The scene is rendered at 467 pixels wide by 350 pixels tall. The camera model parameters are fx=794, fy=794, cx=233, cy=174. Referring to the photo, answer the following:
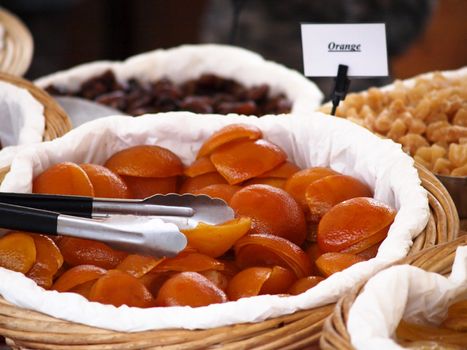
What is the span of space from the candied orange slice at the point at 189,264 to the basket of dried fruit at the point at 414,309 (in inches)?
8.5

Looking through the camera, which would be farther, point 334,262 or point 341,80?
point 341,80

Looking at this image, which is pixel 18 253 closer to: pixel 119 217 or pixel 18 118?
pixel 119 217

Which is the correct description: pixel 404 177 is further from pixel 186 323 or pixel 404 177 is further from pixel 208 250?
pixel 186 323

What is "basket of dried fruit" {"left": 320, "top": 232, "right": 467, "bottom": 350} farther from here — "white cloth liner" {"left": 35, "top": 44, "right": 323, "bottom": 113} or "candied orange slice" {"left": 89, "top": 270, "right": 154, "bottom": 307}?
"white cloth liner" {"left": 35, "top": 44, "right": 323, "bottom": 113}

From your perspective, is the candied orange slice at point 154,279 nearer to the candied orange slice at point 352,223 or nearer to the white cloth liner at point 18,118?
the candied orange slice at point 352,223

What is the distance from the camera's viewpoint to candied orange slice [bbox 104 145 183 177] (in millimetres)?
1100

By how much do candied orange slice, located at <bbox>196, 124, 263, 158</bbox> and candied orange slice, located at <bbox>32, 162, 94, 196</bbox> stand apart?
0.59 feet

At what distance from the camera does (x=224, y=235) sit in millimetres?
938

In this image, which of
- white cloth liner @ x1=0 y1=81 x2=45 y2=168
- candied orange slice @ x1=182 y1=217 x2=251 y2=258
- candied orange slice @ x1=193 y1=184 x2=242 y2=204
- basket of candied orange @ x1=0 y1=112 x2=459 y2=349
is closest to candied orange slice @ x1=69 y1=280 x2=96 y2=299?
basket of candied orange @ x1=0 y1=112 x2=459 y2=349

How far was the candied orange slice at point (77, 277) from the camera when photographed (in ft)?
2.90

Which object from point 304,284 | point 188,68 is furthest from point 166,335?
point 188,68

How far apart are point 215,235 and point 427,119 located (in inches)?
19.9

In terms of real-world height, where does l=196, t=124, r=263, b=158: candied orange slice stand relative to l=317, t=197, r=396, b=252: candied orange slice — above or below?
above

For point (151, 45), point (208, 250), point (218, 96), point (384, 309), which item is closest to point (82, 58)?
point (151, 45)
